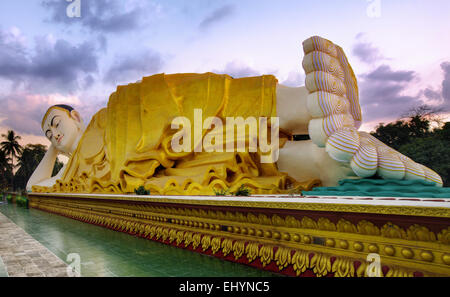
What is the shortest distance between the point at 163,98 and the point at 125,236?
310 cm

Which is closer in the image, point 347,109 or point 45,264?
point 45,264

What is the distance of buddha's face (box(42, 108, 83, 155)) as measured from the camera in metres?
11.1

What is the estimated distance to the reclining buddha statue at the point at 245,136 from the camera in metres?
3.62

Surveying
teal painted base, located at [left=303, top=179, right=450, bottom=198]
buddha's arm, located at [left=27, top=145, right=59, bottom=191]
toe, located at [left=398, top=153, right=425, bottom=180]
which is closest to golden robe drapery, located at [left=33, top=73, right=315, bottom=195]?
teal painted base, located at [left=303, top=179, right=450, bottom=198]

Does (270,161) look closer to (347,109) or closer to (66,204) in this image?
(347,109)

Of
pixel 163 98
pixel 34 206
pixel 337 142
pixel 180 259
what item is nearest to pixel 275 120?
pixel 337 142

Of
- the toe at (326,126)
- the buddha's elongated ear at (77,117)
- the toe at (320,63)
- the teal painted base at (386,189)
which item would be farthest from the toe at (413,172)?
the buddha's elongated ear at (77,117)

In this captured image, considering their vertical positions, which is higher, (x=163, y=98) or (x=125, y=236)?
(x=163, y=98)

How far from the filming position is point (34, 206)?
38.9ft

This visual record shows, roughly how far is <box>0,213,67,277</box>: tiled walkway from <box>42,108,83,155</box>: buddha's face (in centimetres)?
753

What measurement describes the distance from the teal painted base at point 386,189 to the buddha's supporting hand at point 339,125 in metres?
0.13

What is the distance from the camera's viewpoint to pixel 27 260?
3.12 metres

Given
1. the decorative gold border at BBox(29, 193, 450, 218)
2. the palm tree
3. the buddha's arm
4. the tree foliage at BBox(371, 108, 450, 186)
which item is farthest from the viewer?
the palm tree

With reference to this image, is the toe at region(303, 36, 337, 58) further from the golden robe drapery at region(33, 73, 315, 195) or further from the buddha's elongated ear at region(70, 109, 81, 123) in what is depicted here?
the buddha's elongated ear at region(70, 109, 81, 123)
